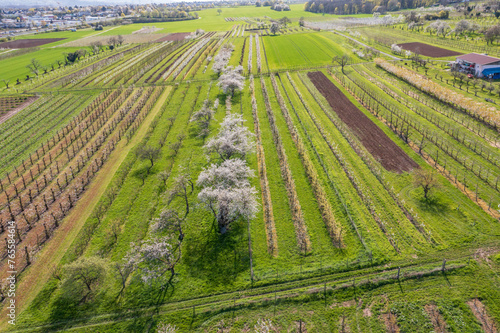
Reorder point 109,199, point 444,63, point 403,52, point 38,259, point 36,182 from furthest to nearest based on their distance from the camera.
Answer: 1. point 403,52
2. point 444,63
3. point 36,182
4. point 109,199
5. point 38,259

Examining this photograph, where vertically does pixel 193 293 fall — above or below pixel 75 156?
below

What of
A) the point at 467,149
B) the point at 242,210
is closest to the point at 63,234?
the point at 242,210

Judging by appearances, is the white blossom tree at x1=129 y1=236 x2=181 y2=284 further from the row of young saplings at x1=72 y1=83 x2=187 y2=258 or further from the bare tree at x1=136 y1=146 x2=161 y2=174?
the bare tree at x1=136 y1=146 x2=161 y2=174

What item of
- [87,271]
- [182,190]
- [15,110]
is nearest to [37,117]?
[15,110]

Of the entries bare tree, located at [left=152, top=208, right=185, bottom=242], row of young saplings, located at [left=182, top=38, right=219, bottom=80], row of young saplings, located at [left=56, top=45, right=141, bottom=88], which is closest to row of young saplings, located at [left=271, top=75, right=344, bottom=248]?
bare tree, located at [left=152, top=208, right=185, bottom=242]

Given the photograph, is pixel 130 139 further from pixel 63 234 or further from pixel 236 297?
pixel 236 297

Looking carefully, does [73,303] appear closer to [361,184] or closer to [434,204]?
[361,184]
